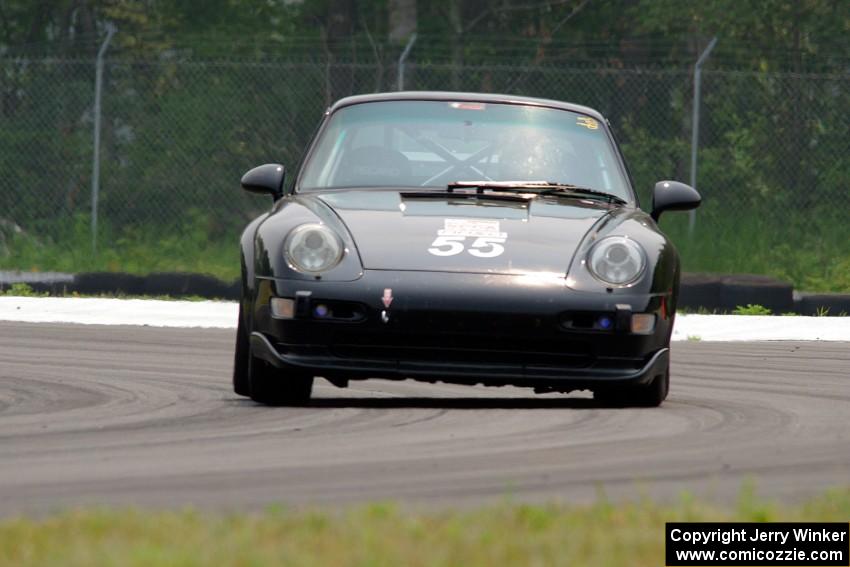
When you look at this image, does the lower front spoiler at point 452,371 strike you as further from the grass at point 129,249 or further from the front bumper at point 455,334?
the grass at point 129,249

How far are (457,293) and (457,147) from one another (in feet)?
5.29

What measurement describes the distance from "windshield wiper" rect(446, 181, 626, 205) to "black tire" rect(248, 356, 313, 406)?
1.21 metres

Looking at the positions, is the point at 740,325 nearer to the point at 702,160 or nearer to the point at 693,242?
the point at 693,242

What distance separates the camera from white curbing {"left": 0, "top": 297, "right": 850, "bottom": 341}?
1330 centimetres

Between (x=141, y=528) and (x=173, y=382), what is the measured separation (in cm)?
450

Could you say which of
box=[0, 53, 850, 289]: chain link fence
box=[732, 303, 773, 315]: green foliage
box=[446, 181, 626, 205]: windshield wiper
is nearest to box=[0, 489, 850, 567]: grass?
box=[446, 181, 626, 205]: windshield wiper

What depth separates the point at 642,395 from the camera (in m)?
8.12

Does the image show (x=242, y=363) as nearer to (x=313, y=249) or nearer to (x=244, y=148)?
(x=313, y=249)

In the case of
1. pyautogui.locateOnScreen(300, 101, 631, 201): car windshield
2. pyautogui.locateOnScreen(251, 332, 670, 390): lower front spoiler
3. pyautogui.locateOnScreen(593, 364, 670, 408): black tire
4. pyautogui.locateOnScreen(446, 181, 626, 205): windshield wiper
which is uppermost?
pyautogui.locateOnScreen(300, 101, 631, 201): car windshield

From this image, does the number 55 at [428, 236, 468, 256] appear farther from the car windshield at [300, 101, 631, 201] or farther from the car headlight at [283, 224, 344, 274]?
the car windshield at [300, 101, 631, 201]

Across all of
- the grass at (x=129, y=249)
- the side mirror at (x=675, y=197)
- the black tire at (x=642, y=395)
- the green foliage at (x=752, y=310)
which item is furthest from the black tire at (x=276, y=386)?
the grass at (x=129, y=249)

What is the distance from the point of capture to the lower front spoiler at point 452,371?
7.52 metres

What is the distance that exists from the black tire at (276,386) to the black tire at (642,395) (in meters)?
1.32

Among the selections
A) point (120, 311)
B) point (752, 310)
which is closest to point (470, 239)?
point (120, 311)
